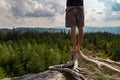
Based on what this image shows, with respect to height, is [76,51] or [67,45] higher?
[76,51]

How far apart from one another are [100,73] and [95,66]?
0.62 m

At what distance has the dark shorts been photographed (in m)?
13.1

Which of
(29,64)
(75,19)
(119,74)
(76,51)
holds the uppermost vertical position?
(75,19)

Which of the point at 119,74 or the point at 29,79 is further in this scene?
the point at 119,74

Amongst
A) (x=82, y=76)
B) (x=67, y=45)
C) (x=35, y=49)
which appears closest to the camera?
(x=82, y=76)

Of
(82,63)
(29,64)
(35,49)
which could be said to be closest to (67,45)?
(35,49)

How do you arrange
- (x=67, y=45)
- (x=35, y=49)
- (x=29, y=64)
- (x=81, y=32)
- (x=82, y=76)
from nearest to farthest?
1. (x=82, y=76)
2. (x=81, y=32)
3. (x=29, y=64)
4. (x=35, y=49)
5. (x=67, y=45)

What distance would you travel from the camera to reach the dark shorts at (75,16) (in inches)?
517

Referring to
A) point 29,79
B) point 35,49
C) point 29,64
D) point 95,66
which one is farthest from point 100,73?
point 35,49

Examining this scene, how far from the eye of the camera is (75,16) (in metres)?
13.3

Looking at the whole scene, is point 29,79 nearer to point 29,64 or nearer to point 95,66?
point 95,66

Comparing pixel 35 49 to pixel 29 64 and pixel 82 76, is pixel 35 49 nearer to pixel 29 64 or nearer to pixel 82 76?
pixel 29 64

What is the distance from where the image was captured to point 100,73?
13.0m

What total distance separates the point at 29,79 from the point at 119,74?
3.39 metres
